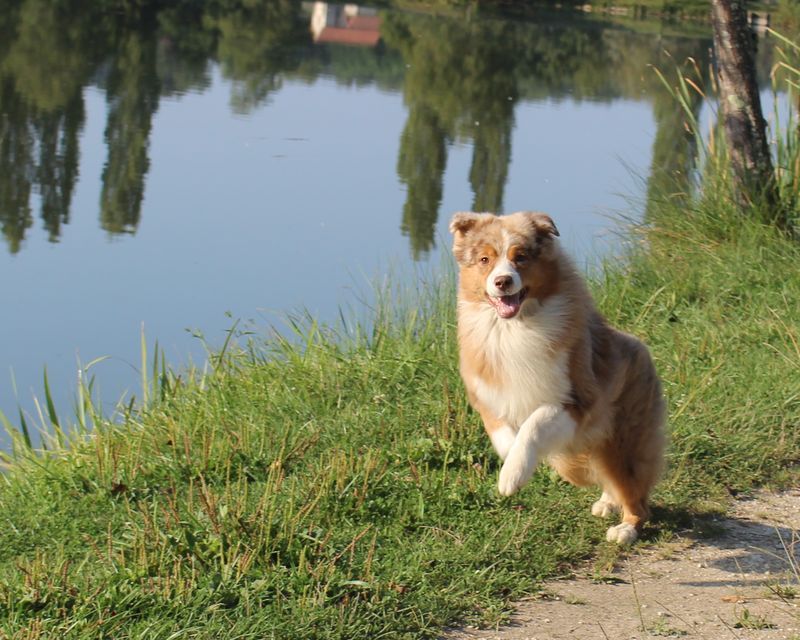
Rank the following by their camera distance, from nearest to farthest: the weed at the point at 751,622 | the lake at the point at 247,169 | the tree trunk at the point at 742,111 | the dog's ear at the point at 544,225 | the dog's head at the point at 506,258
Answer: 1. the weed at the point at 751,622
2. the dog's head at the point at 506,258
3. the dog's ear at the point at 544,225
4. the tree trunk at the point at 742,111
5. the lake at the point at 247,169

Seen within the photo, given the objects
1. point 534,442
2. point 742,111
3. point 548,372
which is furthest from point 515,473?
point 742,111

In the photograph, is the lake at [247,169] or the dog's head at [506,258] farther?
the lake at [247,169]

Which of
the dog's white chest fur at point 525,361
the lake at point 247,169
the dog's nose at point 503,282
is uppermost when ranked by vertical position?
the dog's nose at point 503,282

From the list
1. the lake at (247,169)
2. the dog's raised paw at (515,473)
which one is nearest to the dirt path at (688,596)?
the dog's raised paw at (515,473)

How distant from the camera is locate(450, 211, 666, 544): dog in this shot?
522 centimetres

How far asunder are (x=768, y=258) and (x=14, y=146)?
13.5 m

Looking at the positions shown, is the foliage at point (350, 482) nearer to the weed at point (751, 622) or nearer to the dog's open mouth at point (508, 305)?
the weed at point (751, 622)

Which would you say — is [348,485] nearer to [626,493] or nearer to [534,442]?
[534,442]

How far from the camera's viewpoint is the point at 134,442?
6.64m

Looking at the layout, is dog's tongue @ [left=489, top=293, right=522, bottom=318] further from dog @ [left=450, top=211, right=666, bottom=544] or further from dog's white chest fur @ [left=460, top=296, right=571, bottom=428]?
dog's white chest fur @ [left=460, top=296, right=571, bottom=428]

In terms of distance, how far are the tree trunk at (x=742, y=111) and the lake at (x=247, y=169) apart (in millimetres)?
963

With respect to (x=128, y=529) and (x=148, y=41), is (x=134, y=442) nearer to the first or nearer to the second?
(x=128, y=529)

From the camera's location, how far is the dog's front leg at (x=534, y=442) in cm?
506

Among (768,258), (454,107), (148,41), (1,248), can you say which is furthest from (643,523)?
(148,41)
